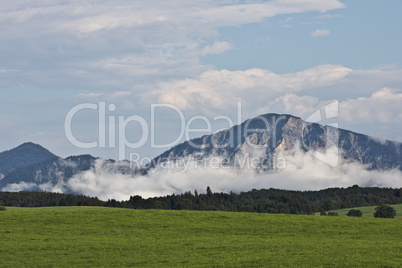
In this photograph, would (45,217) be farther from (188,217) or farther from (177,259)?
(177,259)

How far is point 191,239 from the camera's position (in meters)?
58.7

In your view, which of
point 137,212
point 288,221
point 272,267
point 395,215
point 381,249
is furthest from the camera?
point 395,215

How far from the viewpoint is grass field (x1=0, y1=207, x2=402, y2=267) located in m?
45.2

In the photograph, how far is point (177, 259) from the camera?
150ft

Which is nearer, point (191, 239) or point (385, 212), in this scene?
point (191, 239)

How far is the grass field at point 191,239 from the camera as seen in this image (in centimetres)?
4516

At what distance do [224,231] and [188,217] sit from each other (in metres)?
9.83

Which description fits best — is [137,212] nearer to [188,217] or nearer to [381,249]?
[188,217]

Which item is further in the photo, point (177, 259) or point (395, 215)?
point (395, 215)

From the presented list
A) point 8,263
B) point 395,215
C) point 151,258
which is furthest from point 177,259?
point 395,215

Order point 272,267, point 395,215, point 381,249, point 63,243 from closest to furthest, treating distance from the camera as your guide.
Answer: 1. point 272,267
2. point 381,249
3. point 63,243
4. point 395,215

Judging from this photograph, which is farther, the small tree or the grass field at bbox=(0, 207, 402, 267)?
the small tree

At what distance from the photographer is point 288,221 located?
74.2 metres

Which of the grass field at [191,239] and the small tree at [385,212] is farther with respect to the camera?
the small tree at [385,212]
